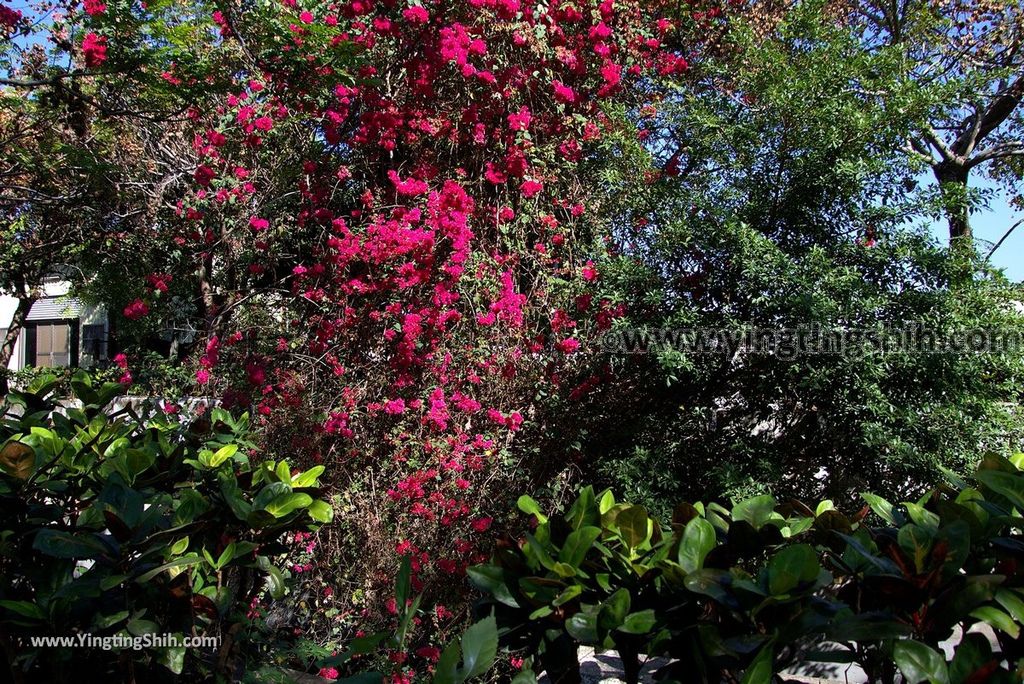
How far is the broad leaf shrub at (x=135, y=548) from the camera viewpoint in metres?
1.95

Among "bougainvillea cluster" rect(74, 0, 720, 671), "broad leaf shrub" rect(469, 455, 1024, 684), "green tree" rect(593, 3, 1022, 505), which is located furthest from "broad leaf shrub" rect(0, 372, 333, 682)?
"green tree" rect(593, 3, 1022, 505)

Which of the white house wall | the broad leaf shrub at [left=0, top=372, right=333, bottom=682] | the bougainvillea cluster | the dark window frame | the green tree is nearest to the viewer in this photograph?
the broad leaf shrub at [left=0, top=372, right=333, bottom=682]

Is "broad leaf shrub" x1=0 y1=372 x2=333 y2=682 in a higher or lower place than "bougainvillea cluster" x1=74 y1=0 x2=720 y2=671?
lower

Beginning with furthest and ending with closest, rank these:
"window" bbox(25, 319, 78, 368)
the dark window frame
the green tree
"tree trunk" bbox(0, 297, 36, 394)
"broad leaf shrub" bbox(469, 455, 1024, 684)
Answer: "window" bbox(25, 319, 78, 368)
the dark window frame
"tree trunk" bbox(0, 297, 36, 394)
the green tree
"broad leaf shrub" bbox(469, 455, 1024, 684)

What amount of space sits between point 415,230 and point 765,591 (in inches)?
156

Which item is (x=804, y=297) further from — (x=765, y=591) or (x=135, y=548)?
(x=135, y=548)

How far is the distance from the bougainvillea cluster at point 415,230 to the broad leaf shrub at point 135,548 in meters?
1.94

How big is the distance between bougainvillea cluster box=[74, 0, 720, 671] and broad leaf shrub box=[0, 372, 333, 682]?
1.94 m

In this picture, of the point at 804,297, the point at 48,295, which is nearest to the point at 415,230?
the point at 804,297

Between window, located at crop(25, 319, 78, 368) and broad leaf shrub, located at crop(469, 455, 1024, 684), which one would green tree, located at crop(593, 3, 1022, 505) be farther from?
window, located at crop(25, 319, 78, 368)

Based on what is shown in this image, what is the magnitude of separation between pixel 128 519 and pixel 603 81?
4.82 m

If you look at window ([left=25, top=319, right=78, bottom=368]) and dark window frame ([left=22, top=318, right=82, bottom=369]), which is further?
window ([left=25, top=319, right=78, bottom=368])

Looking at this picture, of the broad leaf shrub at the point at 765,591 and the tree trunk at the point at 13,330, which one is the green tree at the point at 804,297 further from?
the tree trunk at the point at 13,330

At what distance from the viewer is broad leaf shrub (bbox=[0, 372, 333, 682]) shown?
1.95 meters
